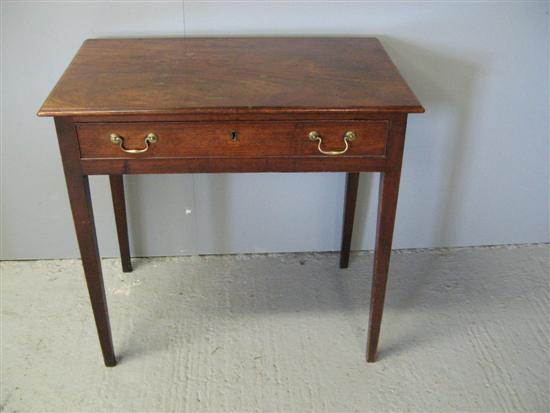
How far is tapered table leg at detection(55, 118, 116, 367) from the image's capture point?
1382 millimetres

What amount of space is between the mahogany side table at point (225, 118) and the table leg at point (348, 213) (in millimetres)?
450

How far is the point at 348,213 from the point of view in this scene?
209 centimetres

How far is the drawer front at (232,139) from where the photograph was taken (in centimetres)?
138

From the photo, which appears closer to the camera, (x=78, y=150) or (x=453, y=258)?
(x=78, y=150)

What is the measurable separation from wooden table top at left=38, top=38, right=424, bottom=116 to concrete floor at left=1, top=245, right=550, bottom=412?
860 mm

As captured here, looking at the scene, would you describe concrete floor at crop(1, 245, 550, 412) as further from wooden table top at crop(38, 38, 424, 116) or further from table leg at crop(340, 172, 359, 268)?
wooden table top at crop(38, 38, 424, 116)

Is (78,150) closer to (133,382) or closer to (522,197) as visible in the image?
(133,382)

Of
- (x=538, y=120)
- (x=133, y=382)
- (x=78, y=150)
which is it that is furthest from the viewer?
(x=538, y=120)

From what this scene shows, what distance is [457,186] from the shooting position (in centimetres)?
218

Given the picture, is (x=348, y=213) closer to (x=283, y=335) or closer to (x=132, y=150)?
(x=283, y=335)

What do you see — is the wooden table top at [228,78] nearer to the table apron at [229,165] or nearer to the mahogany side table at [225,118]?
the mahogany side table at [225,118]

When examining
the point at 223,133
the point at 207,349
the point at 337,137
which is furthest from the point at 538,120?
the point at 207,349

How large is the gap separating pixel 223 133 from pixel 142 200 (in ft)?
→ 2.67

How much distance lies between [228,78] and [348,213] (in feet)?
2.61
